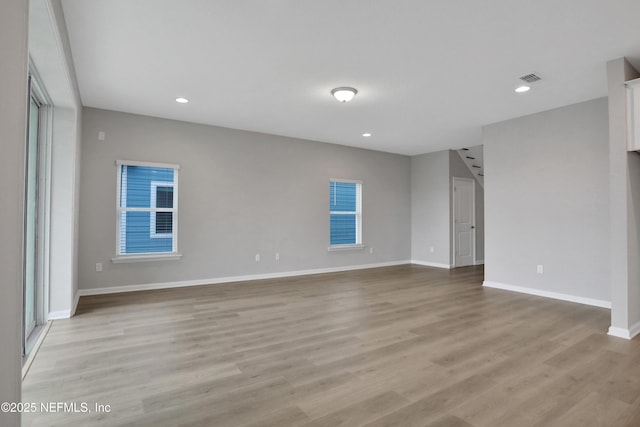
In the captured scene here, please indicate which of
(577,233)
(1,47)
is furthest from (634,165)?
(1,47)

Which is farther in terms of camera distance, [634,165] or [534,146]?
[534,146]

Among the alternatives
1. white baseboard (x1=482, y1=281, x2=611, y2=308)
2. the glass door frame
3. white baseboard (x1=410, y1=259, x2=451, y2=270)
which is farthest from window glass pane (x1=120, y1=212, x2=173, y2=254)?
white baseboard (x1=410, y1=259, x2=451, y2=270)

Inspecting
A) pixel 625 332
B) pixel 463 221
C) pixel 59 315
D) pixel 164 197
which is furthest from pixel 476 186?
pixel 59 315

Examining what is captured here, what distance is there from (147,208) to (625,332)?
19.7ft

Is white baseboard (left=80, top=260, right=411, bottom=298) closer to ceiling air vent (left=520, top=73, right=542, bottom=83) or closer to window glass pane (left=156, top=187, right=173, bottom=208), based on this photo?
window glass pane (left=156, top=187, right=173, bottom=208)

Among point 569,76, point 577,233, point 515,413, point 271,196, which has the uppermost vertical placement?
point 569,76

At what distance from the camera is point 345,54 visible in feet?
10.4

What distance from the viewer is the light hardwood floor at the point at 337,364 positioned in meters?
1.89

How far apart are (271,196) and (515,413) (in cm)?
492

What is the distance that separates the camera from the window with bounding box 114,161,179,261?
4.98 m

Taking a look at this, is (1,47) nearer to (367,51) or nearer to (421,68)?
(367,51)

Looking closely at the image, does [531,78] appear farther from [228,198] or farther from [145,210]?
[145,210]

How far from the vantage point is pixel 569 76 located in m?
3.60

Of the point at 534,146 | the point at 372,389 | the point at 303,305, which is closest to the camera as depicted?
the point at 372,389
